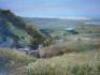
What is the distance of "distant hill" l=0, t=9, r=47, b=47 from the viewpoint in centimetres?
259

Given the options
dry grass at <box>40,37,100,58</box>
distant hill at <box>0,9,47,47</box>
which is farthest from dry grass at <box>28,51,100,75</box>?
distant hill at <box>0,9,47,47</box>

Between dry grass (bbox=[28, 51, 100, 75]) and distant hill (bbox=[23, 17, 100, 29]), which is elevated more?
distant hill (bbox=[23, 17, 100, 29])

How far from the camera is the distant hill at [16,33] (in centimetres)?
259

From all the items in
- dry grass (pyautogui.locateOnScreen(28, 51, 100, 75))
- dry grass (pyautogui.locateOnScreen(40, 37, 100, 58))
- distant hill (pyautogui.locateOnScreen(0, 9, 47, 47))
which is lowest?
dry grass (pyautogui.locateOnScreen(28, 51, 100, 75))

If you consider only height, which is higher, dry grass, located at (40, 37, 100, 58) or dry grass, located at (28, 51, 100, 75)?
dry grass, located at (40, 37, 100, 58)

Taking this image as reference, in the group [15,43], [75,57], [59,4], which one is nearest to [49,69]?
[75,57]

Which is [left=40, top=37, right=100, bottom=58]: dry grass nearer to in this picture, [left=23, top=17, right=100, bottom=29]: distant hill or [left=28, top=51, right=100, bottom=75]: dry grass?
[left=28, top=51, right=100, bottom=75]: dry grass

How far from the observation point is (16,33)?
2.61 metres

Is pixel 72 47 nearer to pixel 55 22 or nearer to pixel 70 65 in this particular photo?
pixel 70 65

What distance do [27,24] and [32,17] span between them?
90 millimetres

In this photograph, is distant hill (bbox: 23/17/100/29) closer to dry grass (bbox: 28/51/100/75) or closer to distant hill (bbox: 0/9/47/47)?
distant hill (bbox: 0/9/47/47)

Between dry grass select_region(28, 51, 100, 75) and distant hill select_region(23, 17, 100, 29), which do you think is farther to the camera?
distant hill select_region(23, 17, 100, 29)

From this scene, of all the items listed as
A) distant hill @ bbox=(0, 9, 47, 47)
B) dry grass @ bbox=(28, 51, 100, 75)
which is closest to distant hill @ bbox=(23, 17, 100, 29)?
distant hill @ bbox=(0, 9, 47, 47)

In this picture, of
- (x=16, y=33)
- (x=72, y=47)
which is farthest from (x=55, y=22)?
(x=16, y=33)
